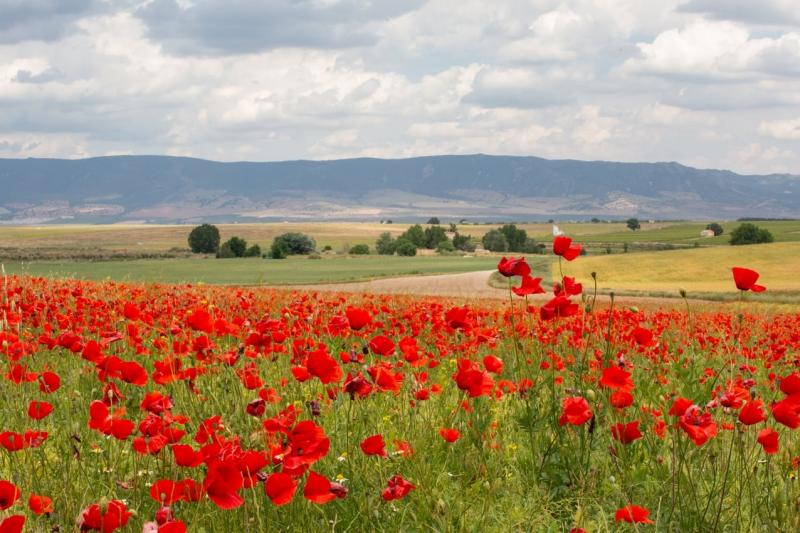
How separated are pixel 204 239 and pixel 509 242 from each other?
49.7 meters

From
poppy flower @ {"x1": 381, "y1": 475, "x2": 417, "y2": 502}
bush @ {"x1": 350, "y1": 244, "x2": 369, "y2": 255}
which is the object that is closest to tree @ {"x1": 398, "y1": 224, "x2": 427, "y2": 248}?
bush @ {"x1": 350, "y1": 244, "x2": 369, "y2": 255}

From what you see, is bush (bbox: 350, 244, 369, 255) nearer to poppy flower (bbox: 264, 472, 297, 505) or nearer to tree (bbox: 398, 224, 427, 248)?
tree (bbox: 398, 224, 427, 248)

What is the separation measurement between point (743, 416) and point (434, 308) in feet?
A: 18.8

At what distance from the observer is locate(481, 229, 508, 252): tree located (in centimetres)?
12706

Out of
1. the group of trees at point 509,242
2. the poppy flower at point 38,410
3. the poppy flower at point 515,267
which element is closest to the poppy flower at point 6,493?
the poppy flower at point 38,410

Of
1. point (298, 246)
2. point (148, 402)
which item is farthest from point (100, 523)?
point (298, 246)

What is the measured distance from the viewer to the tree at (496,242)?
127 meters

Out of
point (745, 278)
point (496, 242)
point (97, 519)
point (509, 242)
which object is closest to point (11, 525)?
point (97, 519)

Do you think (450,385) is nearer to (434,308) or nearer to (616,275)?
(434,308)

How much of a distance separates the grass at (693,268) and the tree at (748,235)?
2311 cm

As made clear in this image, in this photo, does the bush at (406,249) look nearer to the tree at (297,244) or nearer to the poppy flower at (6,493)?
the tree at (297,244)

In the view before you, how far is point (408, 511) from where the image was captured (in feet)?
13.3

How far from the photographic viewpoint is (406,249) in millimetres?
110625

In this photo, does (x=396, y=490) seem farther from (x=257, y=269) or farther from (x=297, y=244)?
(x=297, y=244)
